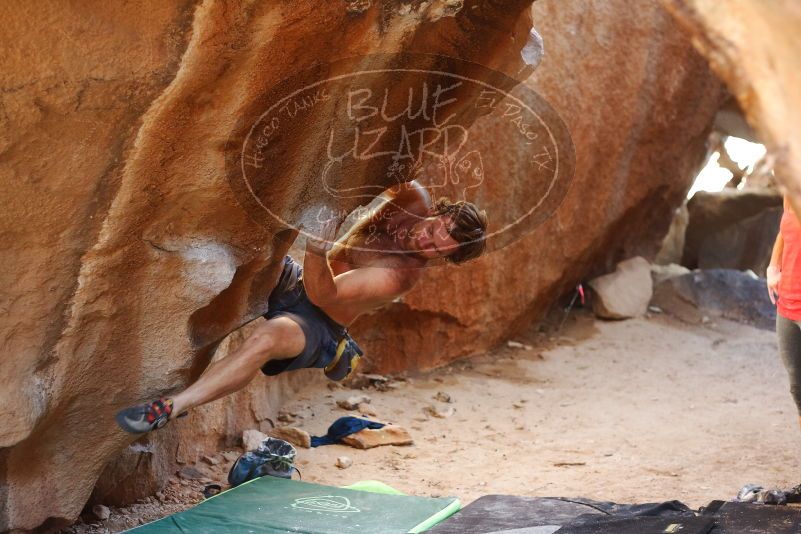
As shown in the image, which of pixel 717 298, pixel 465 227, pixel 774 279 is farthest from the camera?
pixel 717 298

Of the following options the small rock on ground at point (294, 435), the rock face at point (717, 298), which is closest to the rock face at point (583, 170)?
the rock face at point (717, 298)

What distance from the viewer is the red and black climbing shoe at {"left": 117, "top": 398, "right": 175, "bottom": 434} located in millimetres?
3369

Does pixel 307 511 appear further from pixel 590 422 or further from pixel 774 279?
pixel 590 422

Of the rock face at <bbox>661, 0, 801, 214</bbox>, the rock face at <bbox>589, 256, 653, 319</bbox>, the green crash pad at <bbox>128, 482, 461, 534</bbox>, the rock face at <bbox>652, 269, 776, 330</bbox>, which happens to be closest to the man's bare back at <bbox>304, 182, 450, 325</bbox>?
the green crash pad at <bbox>128, 482, 461, 534</bbox>

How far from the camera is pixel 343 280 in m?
4.02

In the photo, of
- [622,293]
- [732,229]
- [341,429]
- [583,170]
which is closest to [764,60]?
[341,429]

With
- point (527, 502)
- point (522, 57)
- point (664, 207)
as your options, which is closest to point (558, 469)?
point (527, 502)

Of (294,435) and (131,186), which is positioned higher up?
(131,186)

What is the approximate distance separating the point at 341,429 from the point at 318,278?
5.34 ft

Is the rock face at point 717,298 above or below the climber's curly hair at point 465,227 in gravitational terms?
below

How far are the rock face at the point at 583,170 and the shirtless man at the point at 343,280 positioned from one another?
2.19 m

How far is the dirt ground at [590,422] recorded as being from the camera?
448 cm

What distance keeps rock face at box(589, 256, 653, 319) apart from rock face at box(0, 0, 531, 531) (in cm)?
442

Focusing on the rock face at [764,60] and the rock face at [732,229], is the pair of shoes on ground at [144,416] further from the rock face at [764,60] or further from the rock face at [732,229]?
the rock face at [732,229]
